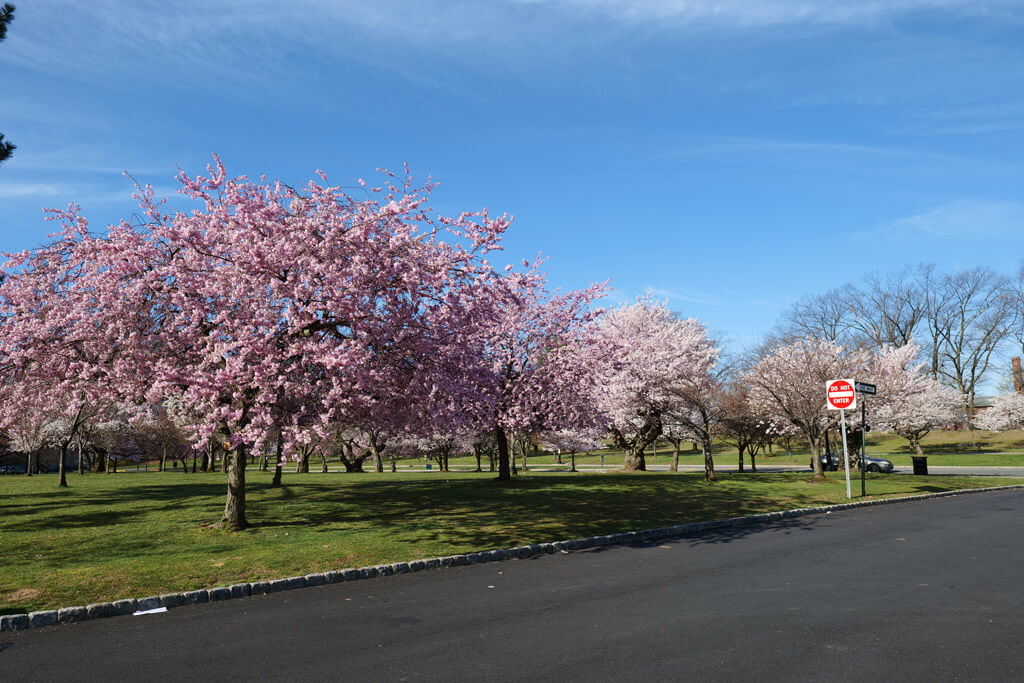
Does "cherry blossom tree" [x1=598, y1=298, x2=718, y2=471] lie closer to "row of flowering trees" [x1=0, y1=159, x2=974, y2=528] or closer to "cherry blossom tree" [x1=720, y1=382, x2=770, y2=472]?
"cherry blossom tree" [x1=720, y1=382, x2=770, y2=472]

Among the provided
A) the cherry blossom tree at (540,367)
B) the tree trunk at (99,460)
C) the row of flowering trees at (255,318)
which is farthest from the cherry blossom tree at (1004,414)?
the tree trunk at (99,460)

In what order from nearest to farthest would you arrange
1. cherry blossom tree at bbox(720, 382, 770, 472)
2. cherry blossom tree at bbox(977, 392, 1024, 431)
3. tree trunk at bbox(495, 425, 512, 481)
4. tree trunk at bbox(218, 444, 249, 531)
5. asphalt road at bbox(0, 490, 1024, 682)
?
asphalt road at bbox(0, 490, 1024, 682) < tree trunk at bbox(218, 444, 249, 531) < tree trunk at bbox(495, 425, 512, 481) < cherry blossom tree at bbox(720, 382, 770, 472) < cherry blossom tree at bbox(977, 392, 1024, 431)

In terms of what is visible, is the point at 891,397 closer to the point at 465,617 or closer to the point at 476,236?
the point at 476,236

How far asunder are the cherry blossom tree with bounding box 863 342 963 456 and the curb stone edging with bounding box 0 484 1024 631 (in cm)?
2100

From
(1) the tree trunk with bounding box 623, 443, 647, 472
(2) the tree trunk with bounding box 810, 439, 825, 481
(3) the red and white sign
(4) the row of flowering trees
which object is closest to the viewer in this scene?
(4) the row of flowering trees

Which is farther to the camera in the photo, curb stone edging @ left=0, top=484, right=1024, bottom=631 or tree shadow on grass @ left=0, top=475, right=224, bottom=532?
tree shadow on grass @ left=0, top=475, right=224, bottom=532

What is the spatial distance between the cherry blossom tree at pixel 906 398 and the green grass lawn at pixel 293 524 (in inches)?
336

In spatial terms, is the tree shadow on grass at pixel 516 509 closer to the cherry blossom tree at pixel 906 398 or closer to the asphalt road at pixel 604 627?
the asphalt road at pixel 604 627

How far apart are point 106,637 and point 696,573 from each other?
7706mm

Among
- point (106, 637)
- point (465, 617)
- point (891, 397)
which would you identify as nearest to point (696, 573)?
point (465, 617)

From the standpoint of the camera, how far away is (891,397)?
104 ft

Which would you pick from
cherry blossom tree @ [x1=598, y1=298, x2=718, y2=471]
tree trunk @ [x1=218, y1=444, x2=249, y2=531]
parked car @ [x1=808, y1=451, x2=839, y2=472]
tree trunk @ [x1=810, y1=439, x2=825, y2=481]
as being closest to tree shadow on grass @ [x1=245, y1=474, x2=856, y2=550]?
tree trunk @ [x1=218, y1=444, x2=249, y2=531]

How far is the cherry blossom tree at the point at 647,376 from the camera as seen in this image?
104ft

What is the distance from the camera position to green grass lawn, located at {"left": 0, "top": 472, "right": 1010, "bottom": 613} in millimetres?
9375
